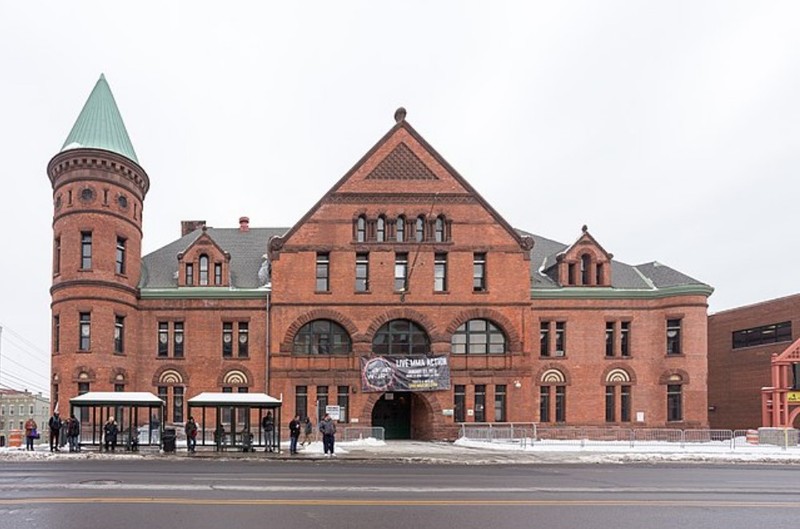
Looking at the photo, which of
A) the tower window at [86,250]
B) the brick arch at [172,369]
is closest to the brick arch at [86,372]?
the brick arch at [172,369]

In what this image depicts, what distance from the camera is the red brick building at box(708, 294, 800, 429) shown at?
1724 inches

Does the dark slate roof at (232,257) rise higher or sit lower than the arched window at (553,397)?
higher

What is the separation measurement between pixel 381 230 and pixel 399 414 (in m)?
10.8

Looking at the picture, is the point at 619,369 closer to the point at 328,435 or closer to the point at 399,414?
the point at 399,414

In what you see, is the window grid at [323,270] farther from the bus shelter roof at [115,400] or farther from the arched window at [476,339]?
the bus shelter roof at [115,400]

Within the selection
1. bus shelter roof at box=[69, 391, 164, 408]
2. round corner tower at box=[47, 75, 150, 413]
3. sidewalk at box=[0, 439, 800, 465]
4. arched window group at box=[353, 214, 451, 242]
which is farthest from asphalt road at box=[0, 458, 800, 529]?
arched window group at box=[353, 214, 451, 242]

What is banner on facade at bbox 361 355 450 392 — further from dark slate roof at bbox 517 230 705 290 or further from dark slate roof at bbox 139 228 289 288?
dark slate roof at bbox 139 228 289 288

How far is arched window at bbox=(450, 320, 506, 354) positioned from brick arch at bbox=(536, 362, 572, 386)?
2693 millimetres

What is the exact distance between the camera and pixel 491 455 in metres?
26.8

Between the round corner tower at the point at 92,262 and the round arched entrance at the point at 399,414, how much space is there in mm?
13807

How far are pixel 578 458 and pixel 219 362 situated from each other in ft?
67.9

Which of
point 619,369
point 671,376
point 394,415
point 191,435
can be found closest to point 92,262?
point 191,435

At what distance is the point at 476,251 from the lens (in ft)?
123

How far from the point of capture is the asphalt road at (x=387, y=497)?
1098cm
